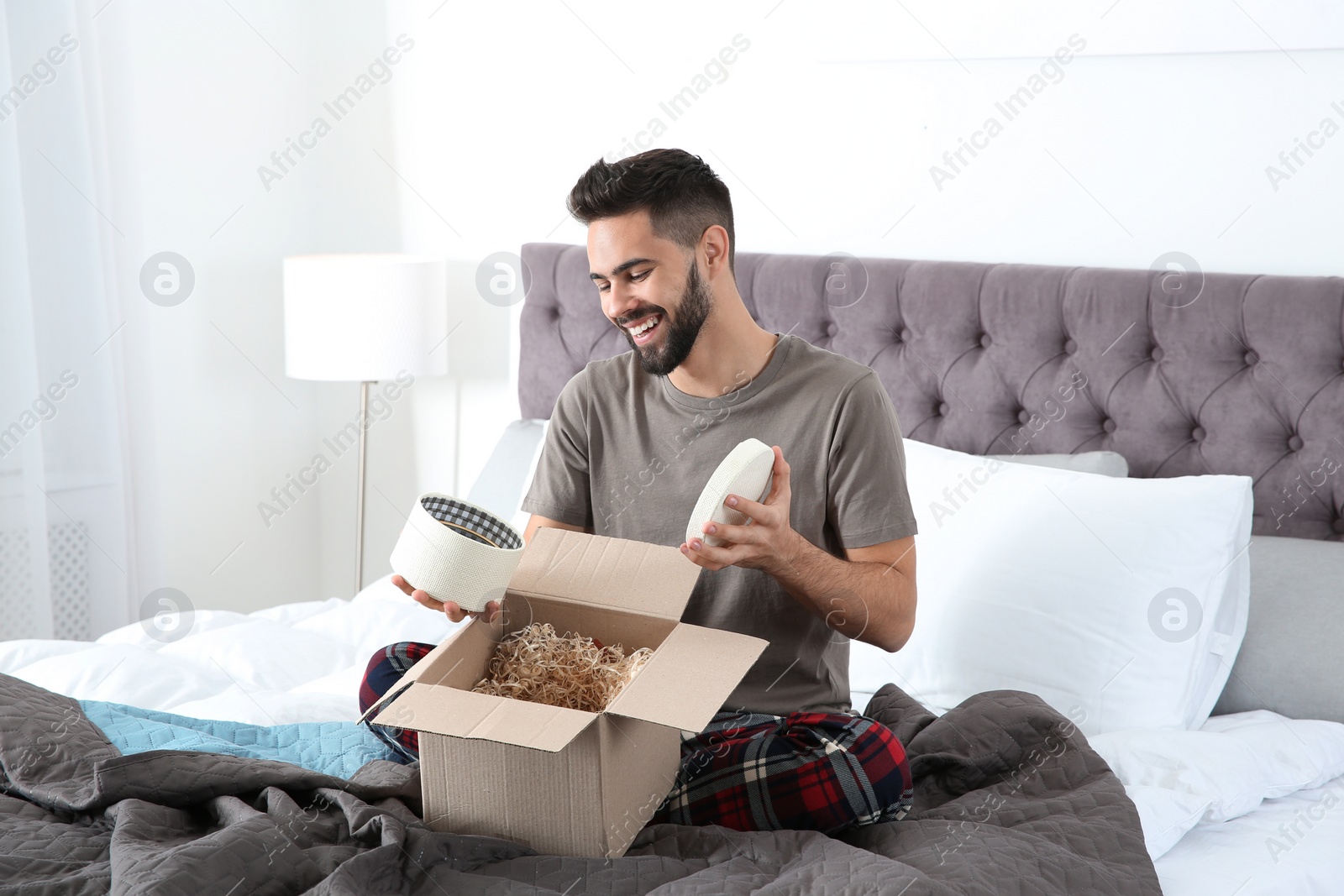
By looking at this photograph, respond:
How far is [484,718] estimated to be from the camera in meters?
→ 1.11

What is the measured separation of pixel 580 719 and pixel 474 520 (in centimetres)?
38

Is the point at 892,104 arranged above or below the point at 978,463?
above

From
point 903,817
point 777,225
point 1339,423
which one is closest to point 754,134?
point 777,225

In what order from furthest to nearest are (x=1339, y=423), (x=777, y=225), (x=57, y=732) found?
(x=777, y=225) → (x=1339, y=423) → (x=57, y=732)

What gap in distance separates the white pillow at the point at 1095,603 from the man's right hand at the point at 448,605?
30.9 inches

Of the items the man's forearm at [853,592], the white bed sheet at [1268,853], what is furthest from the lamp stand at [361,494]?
the white bed sheet at [1268,853]

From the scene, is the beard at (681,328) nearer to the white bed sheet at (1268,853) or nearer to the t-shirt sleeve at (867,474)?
the t-shirt sleeve at (867,474)

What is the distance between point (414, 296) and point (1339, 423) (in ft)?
6.12

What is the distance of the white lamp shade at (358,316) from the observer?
2.68m

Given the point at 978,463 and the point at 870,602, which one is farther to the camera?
the point at 978,463

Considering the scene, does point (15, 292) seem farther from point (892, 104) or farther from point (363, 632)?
point (892, 104)

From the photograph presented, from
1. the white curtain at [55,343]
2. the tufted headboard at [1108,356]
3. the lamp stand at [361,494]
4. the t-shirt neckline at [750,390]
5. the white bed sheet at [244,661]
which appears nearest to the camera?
the t-shirt neckline at [750,390]

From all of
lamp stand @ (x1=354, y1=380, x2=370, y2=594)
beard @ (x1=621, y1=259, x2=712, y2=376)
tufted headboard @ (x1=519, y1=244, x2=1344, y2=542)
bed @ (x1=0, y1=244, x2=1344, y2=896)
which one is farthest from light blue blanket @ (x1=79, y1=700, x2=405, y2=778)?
lamp stand @ (x1=354, y1=380, x2=370, y2=594)

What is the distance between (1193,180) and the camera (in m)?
1.99
